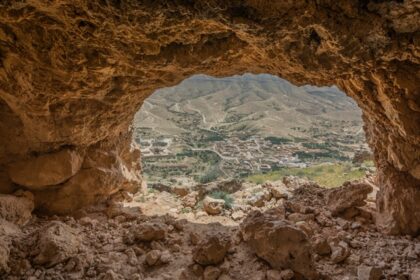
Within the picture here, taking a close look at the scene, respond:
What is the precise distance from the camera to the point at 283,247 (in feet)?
12.7

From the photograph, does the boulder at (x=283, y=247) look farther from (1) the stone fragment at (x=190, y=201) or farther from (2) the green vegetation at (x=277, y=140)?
(2) the green vegetation at (x=277, y=140)

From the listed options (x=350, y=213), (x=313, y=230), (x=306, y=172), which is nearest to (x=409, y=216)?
(x=350, y=213)

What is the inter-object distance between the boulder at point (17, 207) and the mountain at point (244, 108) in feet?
43.1

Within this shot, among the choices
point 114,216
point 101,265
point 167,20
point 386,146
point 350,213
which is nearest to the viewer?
point 167,20

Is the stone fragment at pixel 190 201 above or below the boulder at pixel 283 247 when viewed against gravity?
below

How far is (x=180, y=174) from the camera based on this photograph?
14977 millimetres

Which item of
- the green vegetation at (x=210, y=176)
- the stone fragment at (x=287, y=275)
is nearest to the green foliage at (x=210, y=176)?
the green vegetation at (x=210, y=176)

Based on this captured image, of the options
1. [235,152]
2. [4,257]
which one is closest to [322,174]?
[235,152]

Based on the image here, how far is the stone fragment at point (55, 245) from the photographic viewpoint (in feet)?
12.7

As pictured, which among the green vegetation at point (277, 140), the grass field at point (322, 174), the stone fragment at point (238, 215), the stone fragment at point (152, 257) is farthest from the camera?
the green vegetation at point (277, 140)

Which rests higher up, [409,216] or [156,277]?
[409,216]

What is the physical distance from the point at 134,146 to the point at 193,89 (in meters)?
29.4

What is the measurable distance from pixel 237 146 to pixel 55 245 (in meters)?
15.6

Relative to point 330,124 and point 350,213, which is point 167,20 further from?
point 330,124
